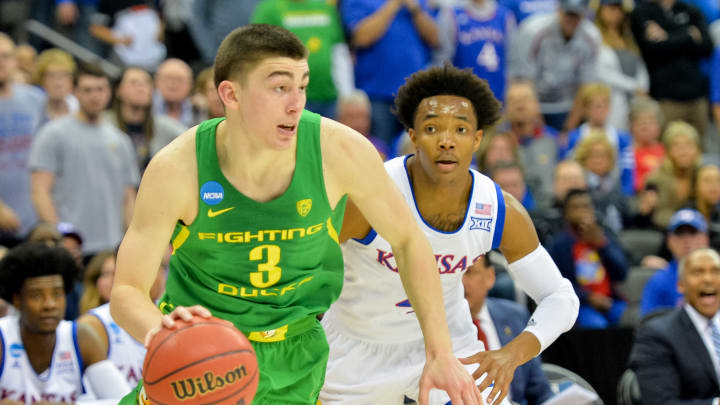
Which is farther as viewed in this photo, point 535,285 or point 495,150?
point 495,150

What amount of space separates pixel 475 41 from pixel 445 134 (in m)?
5.33

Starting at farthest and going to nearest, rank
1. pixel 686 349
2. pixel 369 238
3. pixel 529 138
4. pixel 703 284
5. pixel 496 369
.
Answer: pixel 529 138 → pixel 703 284 → pixel 686 349 → pixel 369 238 → pixel 496 369

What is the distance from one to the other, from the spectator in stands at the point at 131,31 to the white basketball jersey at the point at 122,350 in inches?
179

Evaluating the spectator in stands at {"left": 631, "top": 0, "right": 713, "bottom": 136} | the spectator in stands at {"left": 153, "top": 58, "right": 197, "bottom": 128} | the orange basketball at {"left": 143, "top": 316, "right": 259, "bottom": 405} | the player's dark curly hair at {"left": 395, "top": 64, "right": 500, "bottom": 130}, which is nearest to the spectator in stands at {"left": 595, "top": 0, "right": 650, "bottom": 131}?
the spectator in stands at {"left": 631, "top": 0, "right": 713, "bottom": 136}

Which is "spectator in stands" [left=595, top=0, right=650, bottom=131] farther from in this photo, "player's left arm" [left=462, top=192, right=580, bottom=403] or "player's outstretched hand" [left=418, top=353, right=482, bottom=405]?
"player's outstretched hand" [left=418, top=353, right=482, bottom=405]

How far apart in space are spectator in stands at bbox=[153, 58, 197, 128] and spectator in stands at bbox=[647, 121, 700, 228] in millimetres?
3861

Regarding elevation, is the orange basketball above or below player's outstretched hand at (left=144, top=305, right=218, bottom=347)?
below

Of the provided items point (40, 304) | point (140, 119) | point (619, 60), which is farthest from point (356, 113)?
point (619, 60)

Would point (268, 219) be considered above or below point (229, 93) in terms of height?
below

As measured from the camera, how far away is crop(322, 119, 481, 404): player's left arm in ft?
12.1

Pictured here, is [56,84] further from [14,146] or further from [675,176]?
[675,176]

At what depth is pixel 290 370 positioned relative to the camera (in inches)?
154

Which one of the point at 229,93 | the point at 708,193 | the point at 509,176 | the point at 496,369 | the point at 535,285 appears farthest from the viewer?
the point at 708,193

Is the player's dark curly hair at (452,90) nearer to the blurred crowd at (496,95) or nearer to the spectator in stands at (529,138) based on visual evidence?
the blurred crowd at (496,95)
